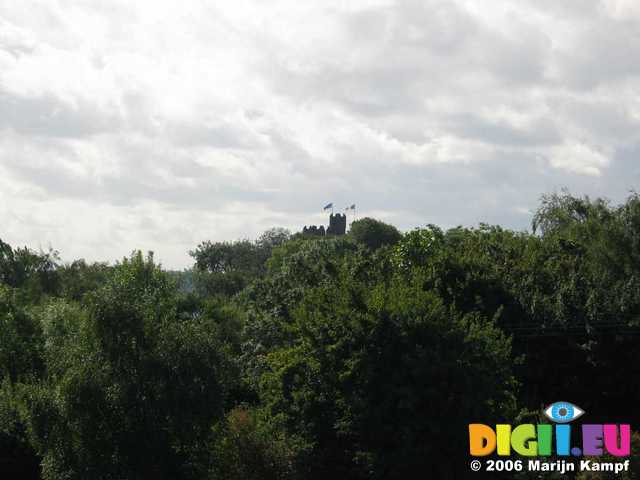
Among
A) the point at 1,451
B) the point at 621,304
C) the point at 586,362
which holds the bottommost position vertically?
the point at 1,451

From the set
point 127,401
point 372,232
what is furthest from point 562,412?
point 372,232

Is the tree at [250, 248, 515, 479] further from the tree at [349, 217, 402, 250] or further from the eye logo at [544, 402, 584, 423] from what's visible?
the tree at [349, 217, 402, 250]

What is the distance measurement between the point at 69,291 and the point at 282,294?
75.4 feet

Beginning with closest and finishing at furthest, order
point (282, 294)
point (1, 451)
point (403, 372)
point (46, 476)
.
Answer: point (403, 372), point (46, 476), point (1, 451), point (282, 294)

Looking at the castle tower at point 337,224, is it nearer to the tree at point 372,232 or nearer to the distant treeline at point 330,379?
the tree at point 372,232

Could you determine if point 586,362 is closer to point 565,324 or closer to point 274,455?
point 565,324

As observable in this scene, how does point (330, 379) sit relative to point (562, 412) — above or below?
above

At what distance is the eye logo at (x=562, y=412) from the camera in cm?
2540

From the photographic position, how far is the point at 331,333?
22.9m

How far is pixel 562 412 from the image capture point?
89.9ft

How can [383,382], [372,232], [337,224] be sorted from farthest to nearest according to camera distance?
[337,224] → [372,232] → [383,382]

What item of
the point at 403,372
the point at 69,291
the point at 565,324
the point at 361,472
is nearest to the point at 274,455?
the point at 361,472

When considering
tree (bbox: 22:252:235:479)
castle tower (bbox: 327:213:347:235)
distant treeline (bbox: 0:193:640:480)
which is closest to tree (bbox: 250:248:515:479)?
distant treeline (bbox: 0:193:640:480)

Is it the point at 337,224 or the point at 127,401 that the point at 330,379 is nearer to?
the point at 127,401
